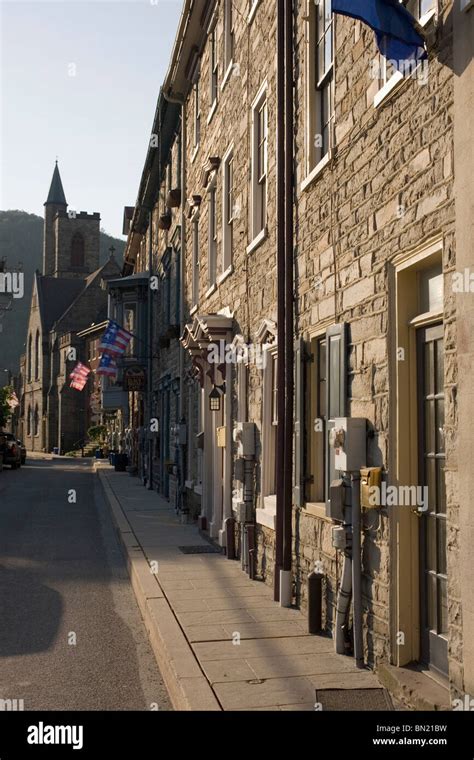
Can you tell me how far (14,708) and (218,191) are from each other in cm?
978

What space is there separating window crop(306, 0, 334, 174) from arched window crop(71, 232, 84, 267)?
3092 inches

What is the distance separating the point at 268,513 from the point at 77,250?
7843cm

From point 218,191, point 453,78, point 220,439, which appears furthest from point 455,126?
point 218,191

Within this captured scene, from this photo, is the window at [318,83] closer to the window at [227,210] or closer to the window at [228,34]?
the window at [227,210]

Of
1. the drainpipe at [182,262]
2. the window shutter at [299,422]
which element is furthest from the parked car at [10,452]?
the window shutter at [299,422]

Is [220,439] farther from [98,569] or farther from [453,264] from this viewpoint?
[453,264]

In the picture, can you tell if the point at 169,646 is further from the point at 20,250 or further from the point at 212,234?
the point at 20,250

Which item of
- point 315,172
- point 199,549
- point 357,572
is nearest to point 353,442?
point 357,572

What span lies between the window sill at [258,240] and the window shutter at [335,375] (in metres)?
3.13

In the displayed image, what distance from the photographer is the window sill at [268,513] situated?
9.29 metres

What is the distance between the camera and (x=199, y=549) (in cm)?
1249

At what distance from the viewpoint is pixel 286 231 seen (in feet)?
28.2

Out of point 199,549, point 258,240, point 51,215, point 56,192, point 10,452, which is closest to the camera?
point 258,240

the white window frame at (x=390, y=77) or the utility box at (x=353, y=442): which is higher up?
the white window frame at (x=390, y=77)
